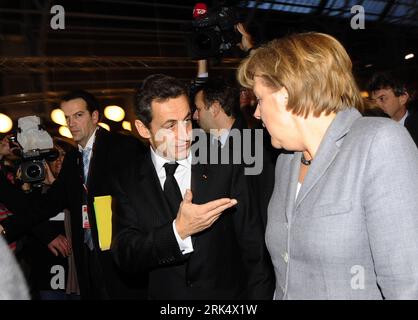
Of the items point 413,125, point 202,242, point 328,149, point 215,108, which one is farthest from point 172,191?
point 413,125

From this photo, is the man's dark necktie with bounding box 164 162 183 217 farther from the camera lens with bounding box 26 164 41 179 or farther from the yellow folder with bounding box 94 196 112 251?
the camera lens with bounding box 26 164 41 179

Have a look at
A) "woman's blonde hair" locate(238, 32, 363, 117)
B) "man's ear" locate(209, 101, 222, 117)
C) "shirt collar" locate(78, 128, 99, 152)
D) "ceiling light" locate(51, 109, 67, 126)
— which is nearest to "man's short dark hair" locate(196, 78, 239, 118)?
"man's ear" locate(209, 101, 222, 117)

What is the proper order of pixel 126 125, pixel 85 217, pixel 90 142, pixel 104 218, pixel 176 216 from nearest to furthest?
pixel 176 216
pixel 104 218
pixel 85 217
pixel 90 142
pixel 126 125

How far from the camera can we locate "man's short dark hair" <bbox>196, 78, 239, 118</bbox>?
3.00m

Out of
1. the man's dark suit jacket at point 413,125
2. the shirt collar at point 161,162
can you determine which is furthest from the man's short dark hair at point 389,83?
the shirt collar at point 161,162

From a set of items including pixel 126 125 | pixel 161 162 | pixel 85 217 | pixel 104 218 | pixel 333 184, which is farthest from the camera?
pixel 126 125

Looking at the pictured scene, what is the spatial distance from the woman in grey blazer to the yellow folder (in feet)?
3.32

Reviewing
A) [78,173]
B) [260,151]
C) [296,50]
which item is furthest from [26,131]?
[296,50]

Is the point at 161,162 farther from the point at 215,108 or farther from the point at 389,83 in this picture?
the point at 389,83

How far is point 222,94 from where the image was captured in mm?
3043

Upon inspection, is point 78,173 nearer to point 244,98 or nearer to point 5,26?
point 244,98

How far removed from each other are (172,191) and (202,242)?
235mm

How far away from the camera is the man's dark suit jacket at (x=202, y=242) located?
1.69 metres
